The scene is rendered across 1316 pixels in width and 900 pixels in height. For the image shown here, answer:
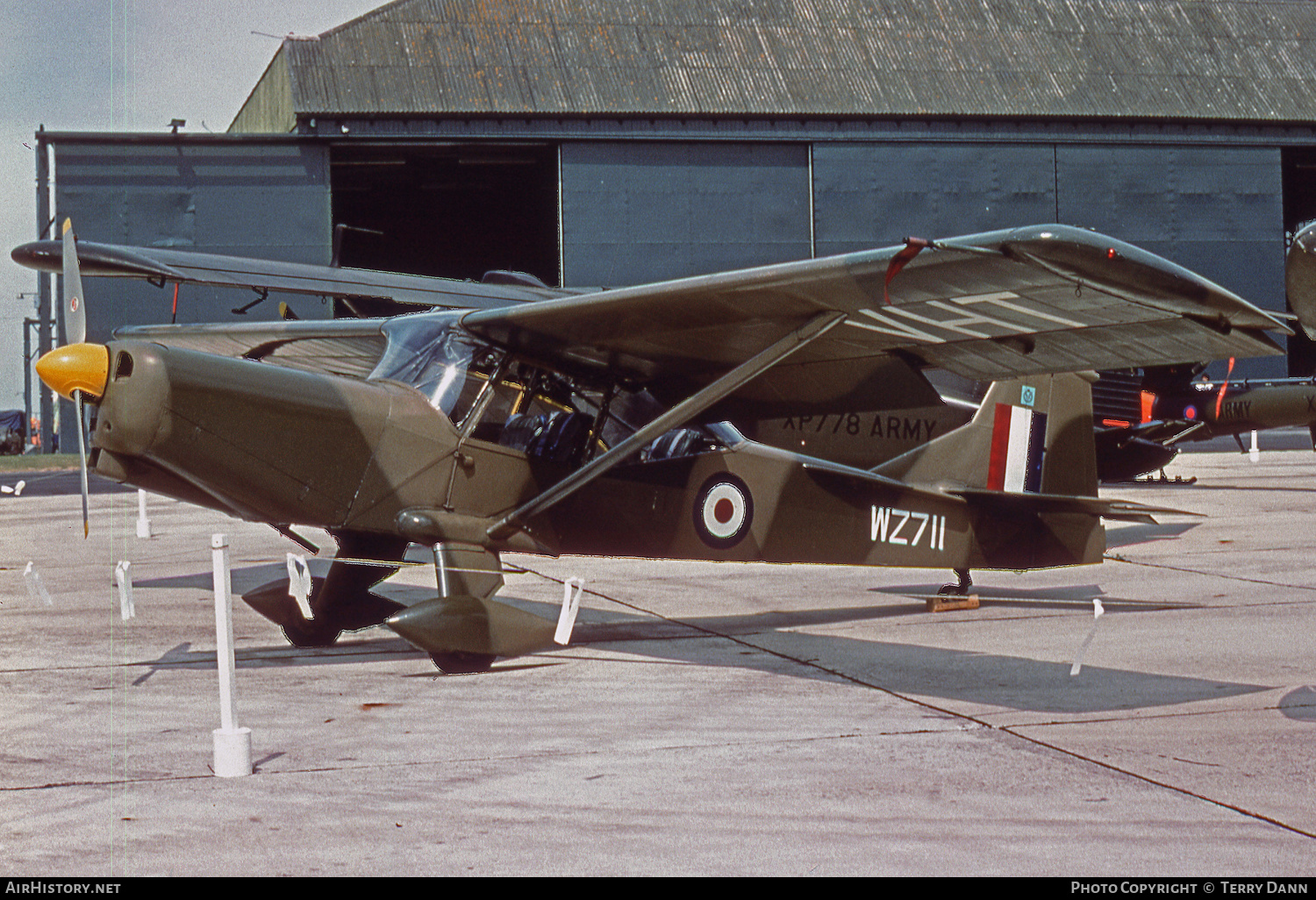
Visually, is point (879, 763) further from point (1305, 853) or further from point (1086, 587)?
point (1086, 587)

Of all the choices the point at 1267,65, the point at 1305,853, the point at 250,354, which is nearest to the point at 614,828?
the point at 1305,853

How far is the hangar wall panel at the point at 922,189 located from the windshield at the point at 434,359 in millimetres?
30380

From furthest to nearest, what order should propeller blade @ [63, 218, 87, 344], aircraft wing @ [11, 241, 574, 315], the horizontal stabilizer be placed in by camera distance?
aircraft wing @ [11, 241, 574, 315], the horizontal stabilizer, propeller blade @ [63, 218, 87, 344]

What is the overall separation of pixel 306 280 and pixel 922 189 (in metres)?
23.7

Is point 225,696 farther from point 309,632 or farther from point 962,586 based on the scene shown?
point 962,586

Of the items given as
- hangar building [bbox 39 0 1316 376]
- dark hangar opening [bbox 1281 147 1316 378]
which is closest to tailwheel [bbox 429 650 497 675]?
hangar building [bbox 39 0 1316 376]

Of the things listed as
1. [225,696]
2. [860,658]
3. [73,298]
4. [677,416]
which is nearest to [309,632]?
[73,298]

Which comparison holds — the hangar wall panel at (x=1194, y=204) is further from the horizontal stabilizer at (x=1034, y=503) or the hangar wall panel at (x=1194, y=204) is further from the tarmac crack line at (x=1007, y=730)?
the tarmac crack line at (x=1007, y=730)

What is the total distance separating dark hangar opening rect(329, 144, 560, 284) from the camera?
128 ft

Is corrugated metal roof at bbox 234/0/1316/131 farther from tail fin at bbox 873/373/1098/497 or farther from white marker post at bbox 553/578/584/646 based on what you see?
white marker post at bbox 553/578/584/646

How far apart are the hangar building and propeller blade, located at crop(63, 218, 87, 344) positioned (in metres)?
28.9

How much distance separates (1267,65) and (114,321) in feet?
118

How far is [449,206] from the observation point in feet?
160

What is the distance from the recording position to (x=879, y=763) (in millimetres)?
5238
